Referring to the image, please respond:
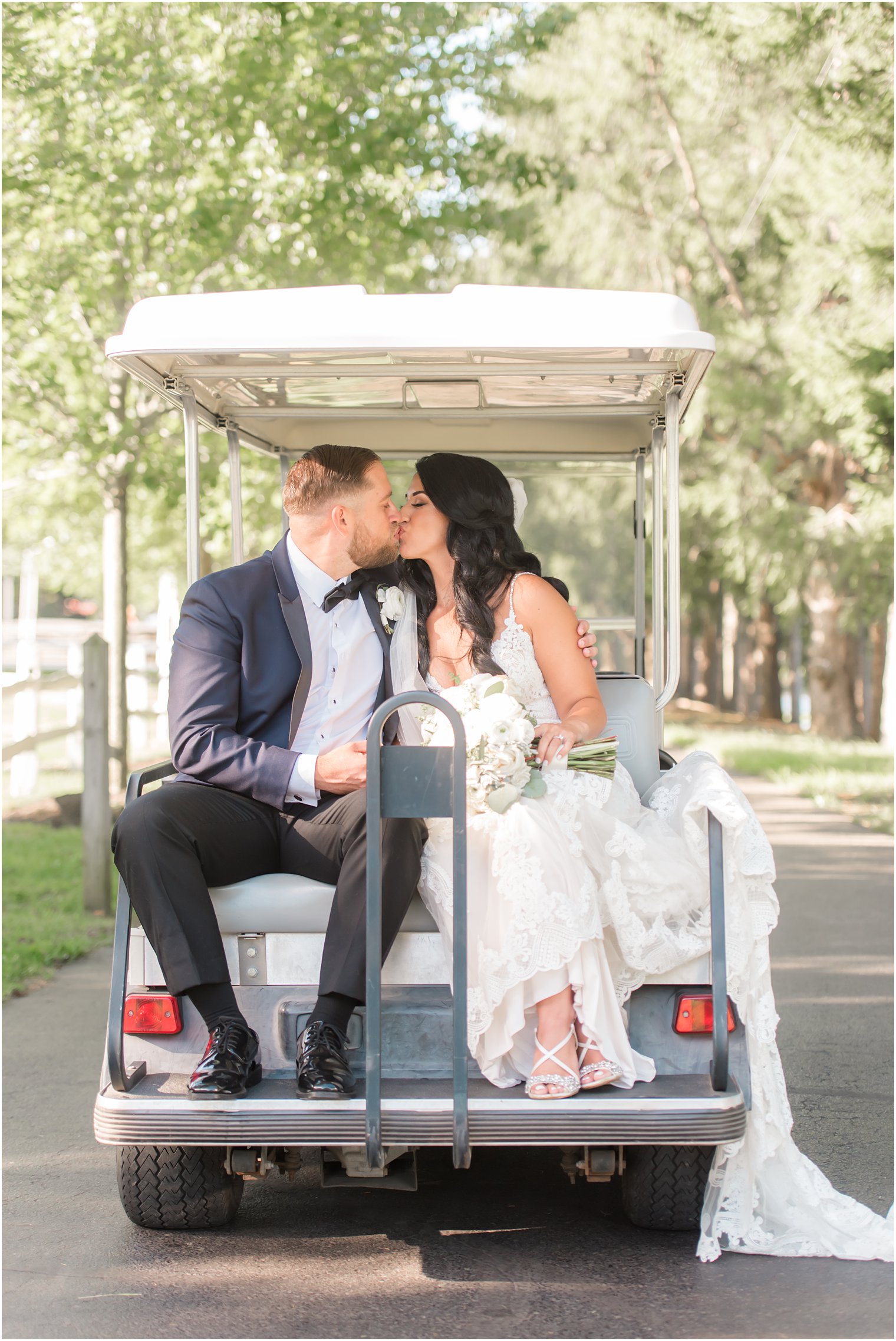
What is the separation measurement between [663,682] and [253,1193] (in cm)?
210

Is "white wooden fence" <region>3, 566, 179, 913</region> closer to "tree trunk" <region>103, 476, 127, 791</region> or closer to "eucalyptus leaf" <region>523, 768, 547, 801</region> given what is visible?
"tree trunk" <region>103, 476, 127, 791</region>

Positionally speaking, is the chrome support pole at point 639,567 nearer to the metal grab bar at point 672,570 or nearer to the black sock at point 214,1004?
the metal grab bar at point 672,570

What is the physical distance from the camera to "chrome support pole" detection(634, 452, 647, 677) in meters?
5.98

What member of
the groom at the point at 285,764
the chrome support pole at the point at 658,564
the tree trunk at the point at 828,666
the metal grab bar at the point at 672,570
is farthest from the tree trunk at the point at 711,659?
the groom at the point at 285,764

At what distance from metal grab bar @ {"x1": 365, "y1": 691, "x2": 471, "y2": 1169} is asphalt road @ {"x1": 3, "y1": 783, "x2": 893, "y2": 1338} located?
1.40ft

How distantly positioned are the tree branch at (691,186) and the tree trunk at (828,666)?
14.2 ft

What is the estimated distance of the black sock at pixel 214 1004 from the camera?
3.60m

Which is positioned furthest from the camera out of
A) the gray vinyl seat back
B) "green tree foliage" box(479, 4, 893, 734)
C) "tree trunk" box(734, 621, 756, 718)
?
"tree trunk" box(734, 621, 756, 718)

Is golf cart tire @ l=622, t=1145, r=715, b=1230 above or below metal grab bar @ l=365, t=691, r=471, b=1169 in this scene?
below

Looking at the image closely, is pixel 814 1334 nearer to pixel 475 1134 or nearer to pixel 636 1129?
pixel 636 1129

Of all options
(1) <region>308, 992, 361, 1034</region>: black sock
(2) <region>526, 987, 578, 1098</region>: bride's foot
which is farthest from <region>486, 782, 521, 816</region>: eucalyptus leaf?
(1) <region>308, 992, 361, 1034</region>: black sock

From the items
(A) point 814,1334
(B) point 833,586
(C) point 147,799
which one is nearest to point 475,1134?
(A) point 814,1334

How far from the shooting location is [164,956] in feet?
11.8

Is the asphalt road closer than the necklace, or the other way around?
the asphalt road
